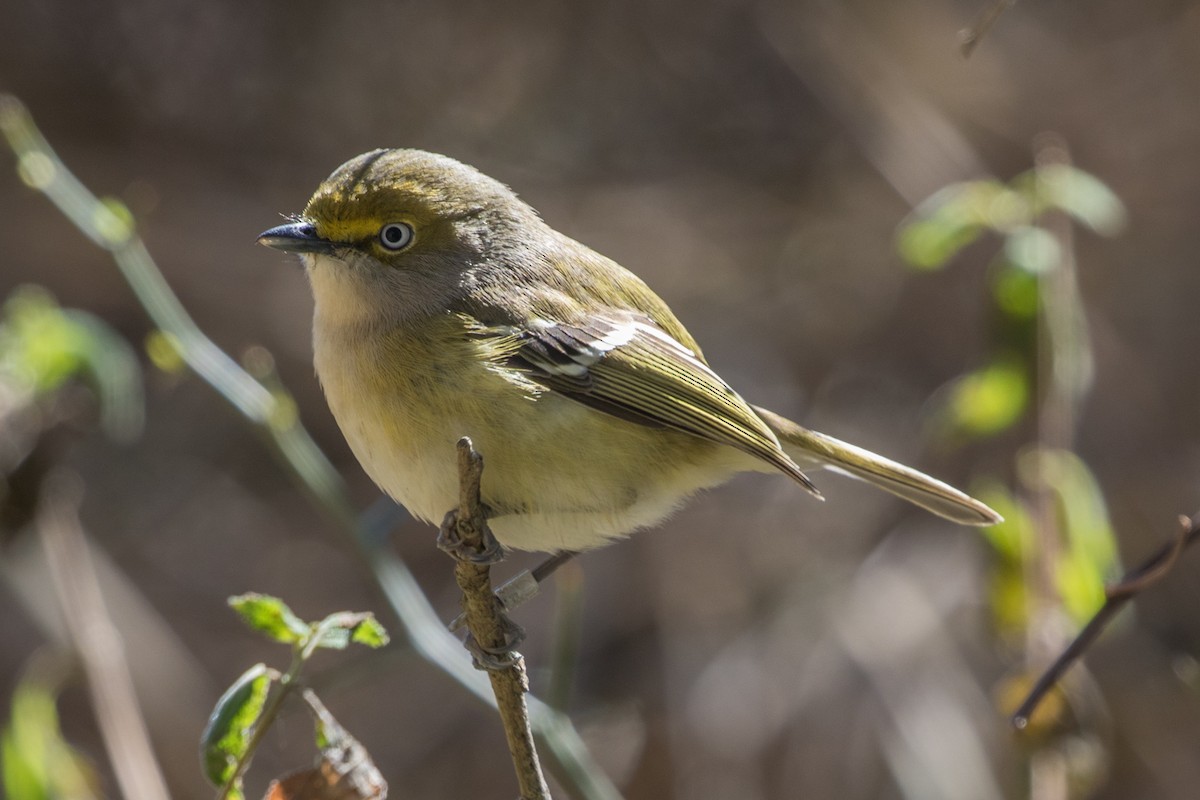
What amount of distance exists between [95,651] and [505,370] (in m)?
1.24

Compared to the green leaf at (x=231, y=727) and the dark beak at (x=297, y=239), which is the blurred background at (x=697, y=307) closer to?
the dark beak at (x=297, y=239)

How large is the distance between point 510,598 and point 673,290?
332cm

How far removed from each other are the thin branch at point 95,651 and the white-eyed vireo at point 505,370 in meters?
0.85

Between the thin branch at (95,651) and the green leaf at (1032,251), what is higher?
the thin branch at (95,651)

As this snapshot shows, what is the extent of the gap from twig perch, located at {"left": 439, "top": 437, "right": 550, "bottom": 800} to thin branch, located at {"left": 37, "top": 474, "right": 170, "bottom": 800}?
1.12 m

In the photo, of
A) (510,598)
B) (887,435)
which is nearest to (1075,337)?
(510,598)

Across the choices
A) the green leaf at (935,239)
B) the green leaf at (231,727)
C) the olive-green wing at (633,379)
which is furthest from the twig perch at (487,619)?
the green leaf at (935,239)

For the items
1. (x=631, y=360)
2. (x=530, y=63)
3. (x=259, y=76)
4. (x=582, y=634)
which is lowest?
(x=582, y=634)

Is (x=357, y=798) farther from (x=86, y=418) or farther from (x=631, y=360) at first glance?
(x=86, y=418)

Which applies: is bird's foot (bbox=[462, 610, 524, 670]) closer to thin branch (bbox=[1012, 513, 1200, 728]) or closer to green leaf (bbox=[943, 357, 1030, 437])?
thin branch (bbox=[1012, 513, 1200, 728])

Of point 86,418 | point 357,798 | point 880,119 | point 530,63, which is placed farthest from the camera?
point 530,63

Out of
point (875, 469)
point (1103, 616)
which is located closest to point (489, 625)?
point (1103, 616)

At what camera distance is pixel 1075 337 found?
2.77m

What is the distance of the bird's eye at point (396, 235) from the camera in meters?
2.91
